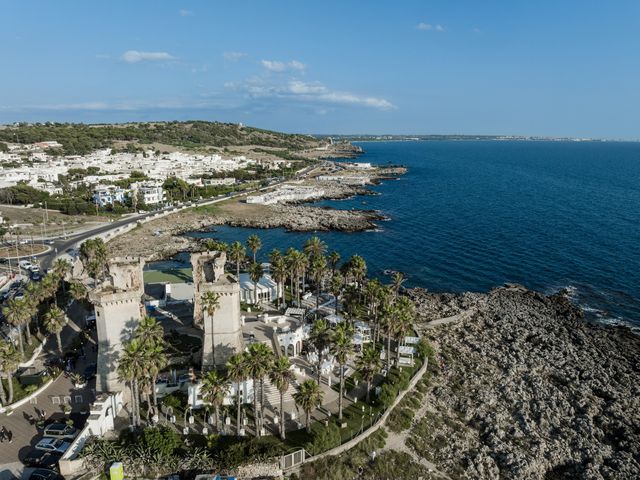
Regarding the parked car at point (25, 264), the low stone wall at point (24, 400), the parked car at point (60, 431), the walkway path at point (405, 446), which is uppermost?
the parked car at point (25, 264)

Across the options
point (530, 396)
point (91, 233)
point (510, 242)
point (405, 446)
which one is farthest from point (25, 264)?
point (510, 242)

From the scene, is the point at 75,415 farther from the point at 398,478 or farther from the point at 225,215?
the point at 225,215

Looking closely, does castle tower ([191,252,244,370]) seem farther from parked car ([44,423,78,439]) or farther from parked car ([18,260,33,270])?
parked car ([18,260,33,270])

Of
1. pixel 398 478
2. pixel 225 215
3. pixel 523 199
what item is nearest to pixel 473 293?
pixel 398 478

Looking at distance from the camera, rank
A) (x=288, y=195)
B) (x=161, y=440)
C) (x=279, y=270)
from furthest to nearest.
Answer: (x=288, y=195), (x=279, y=270), (x=161, y=440)

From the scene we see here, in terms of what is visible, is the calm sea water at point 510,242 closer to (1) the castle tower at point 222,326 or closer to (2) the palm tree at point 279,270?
(2) the palm tree at point 279,270

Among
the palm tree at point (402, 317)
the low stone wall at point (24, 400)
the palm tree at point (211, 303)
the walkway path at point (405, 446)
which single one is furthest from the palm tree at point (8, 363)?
the palm tree at point (402, 317)

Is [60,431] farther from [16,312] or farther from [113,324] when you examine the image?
[16,312]
